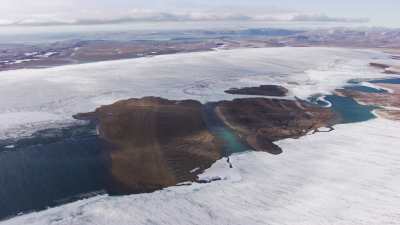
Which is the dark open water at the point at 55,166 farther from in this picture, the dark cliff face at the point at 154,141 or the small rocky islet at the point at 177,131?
the dark cliff face at the point at 154,141

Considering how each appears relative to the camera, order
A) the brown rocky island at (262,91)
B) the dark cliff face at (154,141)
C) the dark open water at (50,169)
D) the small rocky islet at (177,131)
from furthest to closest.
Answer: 1. the brown rocky island at (262,91)
2. the small rocky islet at (177,131)
3. the dark cliff face at (154,141)
4. the dark open water at (50,169)

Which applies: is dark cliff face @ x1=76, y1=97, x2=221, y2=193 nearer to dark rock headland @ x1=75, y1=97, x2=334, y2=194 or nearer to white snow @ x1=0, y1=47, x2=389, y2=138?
dark rock headland @ x1=75, y1=97, x2=334, y2=194

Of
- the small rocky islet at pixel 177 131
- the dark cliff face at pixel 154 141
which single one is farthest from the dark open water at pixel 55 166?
the dark cliff face at pixel 154 141

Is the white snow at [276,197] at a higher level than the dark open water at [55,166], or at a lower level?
lower

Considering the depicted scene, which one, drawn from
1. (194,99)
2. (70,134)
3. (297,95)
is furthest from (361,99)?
(70,134)

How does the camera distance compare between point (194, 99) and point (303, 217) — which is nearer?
point (303, 217)

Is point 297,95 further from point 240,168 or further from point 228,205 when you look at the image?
point 228,205
